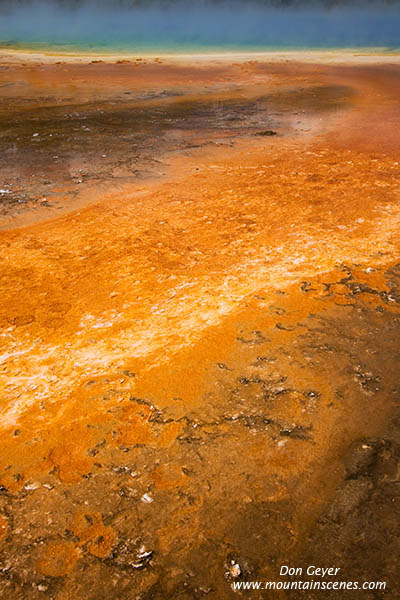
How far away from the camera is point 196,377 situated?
2369 millimetres

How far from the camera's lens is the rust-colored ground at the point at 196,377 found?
1636mm

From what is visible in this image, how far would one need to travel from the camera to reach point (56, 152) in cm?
624

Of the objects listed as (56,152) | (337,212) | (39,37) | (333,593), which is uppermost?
(39,37)

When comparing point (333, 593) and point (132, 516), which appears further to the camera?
point (132, 516)

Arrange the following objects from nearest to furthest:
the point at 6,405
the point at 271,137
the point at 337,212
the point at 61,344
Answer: the point at 6,405, the point at 61,344, the point at 337,212, the point at 271,137

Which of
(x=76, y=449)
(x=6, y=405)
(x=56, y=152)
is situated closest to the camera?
(x=76, y=449)

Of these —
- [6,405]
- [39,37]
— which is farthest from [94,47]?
[6,405]

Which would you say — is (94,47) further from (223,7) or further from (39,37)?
(223,7)

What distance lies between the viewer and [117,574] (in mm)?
1562

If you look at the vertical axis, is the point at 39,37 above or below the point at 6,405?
above

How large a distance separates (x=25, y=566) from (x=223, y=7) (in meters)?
59.8

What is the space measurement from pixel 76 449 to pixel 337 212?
130 inches

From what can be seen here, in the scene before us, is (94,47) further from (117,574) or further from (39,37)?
(117,574)

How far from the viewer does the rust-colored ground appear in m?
1.64
